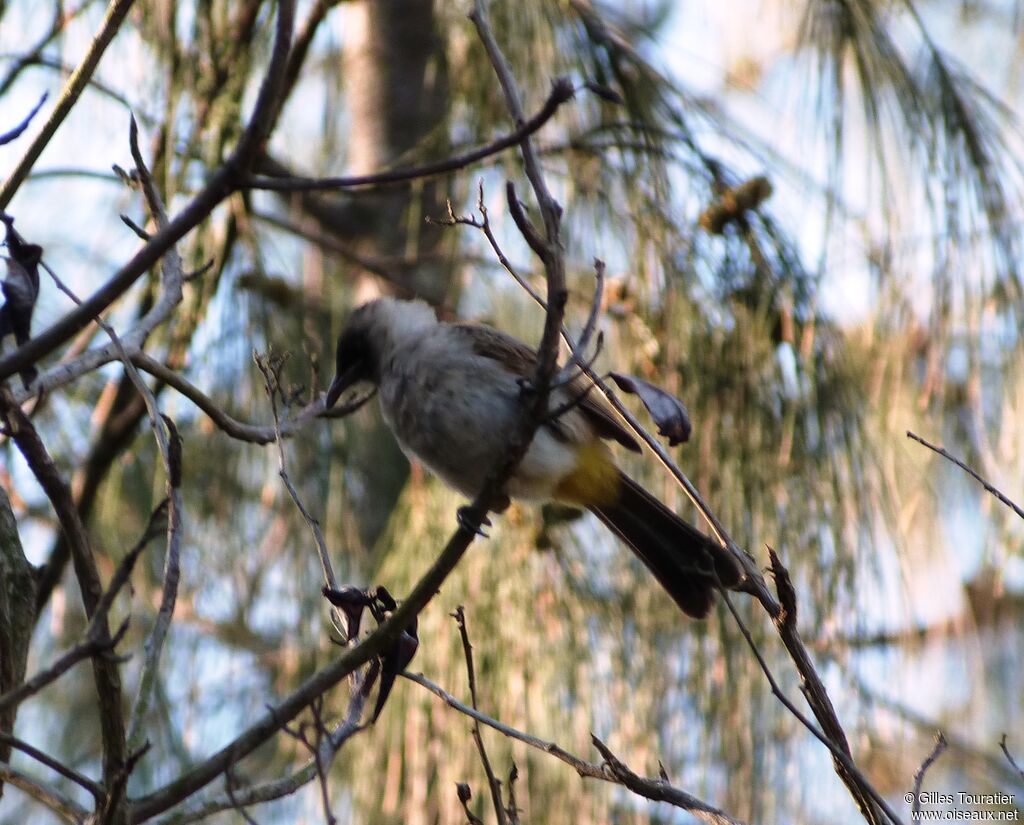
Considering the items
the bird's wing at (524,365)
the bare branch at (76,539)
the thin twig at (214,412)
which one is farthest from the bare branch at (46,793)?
the bird's wing at (524,365)

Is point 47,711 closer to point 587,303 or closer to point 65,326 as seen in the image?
point 587,303

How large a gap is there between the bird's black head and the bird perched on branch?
0.56 ft

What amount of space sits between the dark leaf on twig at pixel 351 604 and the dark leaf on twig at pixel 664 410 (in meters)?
0.44

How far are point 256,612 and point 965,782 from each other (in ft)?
9.58

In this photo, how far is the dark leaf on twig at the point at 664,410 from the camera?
4.98 ft

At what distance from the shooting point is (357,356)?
2791 millimetres

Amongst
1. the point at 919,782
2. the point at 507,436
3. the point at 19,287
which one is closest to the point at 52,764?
the point at 19,287

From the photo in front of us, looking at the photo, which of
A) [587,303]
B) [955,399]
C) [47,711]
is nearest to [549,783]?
[587,303]

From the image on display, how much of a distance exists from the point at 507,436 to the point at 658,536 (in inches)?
14.9

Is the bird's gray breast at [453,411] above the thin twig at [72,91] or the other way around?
above

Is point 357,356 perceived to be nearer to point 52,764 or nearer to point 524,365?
point 524,365

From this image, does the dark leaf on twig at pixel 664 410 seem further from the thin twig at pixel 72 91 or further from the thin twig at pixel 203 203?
the thin twig at pixel 72 91

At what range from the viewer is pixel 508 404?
2395 millimetres

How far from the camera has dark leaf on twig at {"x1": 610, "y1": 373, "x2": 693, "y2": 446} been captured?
1.52 meters
